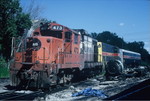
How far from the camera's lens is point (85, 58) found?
1473cm

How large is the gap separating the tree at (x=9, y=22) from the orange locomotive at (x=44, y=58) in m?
9.03

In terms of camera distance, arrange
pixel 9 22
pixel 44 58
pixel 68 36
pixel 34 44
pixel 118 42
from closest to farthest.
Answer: pixel 44 58, pixel 34 44, pixel 68 36, pixel 9 22, pixel 118 42

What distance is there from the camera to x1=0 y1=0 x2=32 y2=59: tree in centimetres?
1944

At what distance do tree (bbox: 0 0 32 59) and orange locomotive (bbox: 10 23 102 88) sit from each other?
29.6 feet

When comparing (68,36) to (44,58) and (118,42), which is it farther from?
(118,42)

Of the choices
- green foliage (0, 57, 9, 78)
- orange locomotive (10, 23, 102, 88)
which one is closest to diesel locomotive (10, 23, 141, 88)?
orange locomotive (10, 23, 102, 88)

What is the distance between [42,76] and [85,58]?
18.8ft

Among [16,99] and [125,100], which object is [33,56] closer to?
[16,99]

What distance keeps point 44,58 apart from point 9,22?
11.5m

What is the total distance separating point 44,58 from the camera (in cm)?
1024

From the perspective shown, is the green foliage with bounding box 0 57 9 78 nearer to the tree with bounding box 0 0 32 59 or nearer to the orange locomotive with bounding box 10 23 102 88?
the tree with bounding box 0 0 32 59

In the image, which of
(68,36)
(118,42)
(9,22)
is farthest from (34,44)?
(118,42)

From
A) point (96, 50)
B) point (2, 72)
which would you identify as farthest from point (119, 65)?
point (2, 72)

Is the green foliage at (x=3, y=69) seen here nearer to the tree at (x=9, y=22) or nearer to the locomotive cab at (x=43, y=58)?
the tree at (x=9, y=22)
